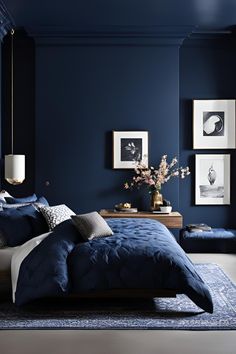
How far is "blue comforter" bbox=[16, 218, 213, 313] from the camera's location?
Answer: 4.46 meters

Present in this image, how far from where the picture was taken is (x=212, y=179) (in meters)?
8.22

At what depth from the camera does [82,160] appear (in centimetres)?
797

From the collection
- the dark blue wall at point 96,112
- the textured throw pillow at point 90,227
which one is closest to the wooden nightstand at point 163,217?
the dark blue wall at point 96,112

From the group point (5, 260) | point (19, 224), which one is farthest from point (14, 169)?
point (5, 260)

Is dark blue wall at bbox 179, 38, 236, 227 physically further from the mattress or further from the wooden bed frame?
the mattress

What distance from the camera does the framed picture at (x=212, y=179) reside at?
8203 mm

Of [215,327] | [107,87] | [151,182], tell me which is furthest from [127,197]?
[215,327]

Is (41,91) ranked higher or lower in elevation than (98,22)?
lower

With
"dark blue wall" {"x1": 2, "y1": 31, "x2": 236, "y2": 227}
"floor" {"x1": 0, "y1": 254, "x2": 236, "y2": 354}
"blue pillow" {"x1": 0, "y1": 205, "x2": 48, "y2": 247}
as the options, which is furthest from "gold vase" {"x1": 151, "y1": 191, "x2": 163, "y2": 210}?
"floor" {"x1": 0, "y1": 254, "x2": 236, "y2": 354}

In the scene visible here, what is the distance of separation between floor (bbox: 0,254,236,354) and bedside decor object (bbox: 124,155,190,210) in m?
3.85

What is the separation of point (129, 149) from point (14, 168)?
1.71 meters

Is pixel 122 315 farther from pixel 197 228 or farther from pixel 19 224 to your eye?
pixel 197 228

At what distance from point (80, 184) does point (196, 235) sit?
1.82m

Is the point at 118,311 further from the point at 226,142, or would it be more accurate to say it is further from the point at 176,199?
the point at 226,142
